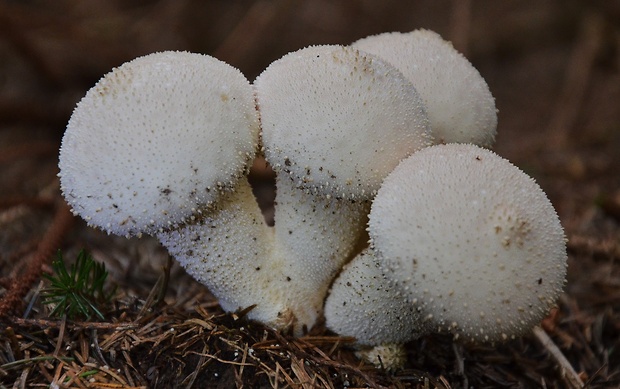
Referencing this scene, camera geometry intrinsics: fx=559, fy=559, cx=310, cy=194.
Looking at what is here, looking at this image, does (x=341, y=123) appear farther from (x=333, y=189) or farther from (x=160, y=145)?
(x=160, y=145)

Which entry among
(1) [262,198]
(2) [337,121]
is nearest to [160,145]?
(2) [337,121]

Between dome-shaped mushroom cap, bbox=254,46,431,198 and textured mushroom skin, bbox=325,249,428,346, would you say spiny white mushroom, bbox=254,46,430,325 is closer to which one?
dome-shaped mushroom cap, bbox=254,46,431,198

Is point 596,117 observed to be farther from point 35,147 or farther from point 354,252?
point 35,147

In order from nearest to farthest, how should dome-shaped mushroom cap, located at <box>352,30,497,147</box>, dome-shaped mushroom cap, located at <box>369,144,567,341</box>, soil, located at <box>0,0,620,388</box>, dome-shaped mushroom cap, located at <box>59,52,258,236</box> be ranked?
dome-shaped mushroom cap, located at <box>369,144,567,341</box>
dome-shaped mushroom cap, located at <box>59,52,258,236</box>
soil, located at <box>0,0,620,388</box>
dome-shaped mushroom cap, located at <box>352,30,497,147</box>

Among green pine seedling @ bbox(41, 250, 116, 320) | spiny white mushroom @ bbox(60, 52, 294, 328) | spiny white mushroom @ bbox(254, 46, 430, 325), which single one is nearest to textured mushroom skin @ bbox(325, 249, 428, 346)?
spiny white mushroom @ bbox(254, 46, 430, 325)

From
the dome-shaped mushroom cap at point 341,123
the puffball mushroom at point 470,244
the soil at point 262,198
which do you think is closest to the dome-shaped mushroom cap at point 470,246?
the puffball mushroom at point 470,244

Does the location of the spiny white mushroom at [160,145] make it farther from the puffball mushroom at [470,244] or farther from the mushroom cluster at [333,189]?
the puffball mushroom at [470,244]
